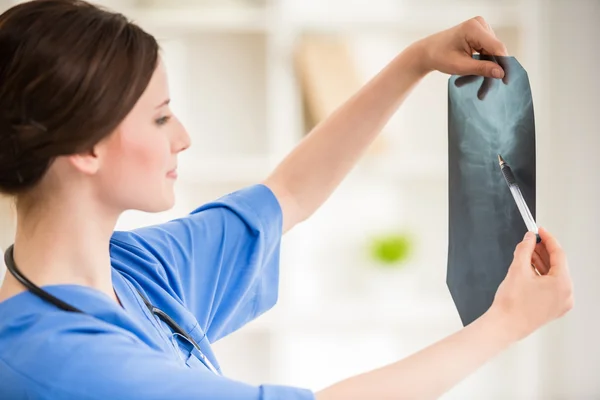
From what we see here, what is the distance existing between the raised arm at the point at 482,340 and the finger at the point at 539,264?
4cm

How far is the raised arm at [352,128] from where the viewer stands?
Result: 97cm

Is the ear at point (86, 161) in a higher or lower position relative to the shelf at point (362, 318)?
higher

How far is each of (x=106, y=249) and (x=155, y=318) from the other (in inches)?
4.4

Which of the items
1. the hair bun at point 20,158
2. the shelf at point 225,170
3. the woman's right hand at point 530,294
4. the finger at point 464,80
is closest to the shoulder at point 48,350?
the hair bun at point 20,158

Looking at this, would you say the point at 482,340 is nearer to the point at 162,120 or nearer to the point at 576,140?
the point at 162,120

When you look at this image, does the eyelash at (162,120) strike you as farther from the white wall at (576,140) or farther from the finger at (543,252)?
the white wall at (576,140)

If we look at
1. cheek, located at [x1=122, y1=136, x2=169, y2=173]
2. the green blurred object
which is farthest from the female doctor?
the green blurred object

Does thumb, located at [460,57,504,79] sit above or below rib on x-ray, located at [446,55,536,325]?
above

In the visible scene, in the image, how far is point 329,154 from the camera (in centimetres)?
111

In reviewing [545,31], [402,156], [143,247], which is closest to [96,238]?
[143,247]

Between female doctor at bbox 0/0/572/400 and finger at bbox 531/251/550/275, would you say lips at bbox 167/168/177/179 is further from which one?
finger at bbox 531/251/550/275

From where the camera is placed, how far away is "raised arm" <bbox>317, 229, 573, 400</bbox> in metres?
0.73

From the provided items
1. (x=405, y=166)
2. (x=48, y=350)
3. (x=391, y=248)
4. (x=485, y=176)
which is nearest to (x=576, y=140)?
(x=405, y=166)

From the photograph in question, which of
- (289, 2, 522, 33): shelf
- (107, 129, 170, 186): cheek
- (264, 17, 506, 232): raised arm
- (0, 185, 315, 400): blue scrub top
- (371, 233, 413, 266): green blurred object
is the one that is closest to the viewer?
(0, 185, 315, 400): blue scrub top
